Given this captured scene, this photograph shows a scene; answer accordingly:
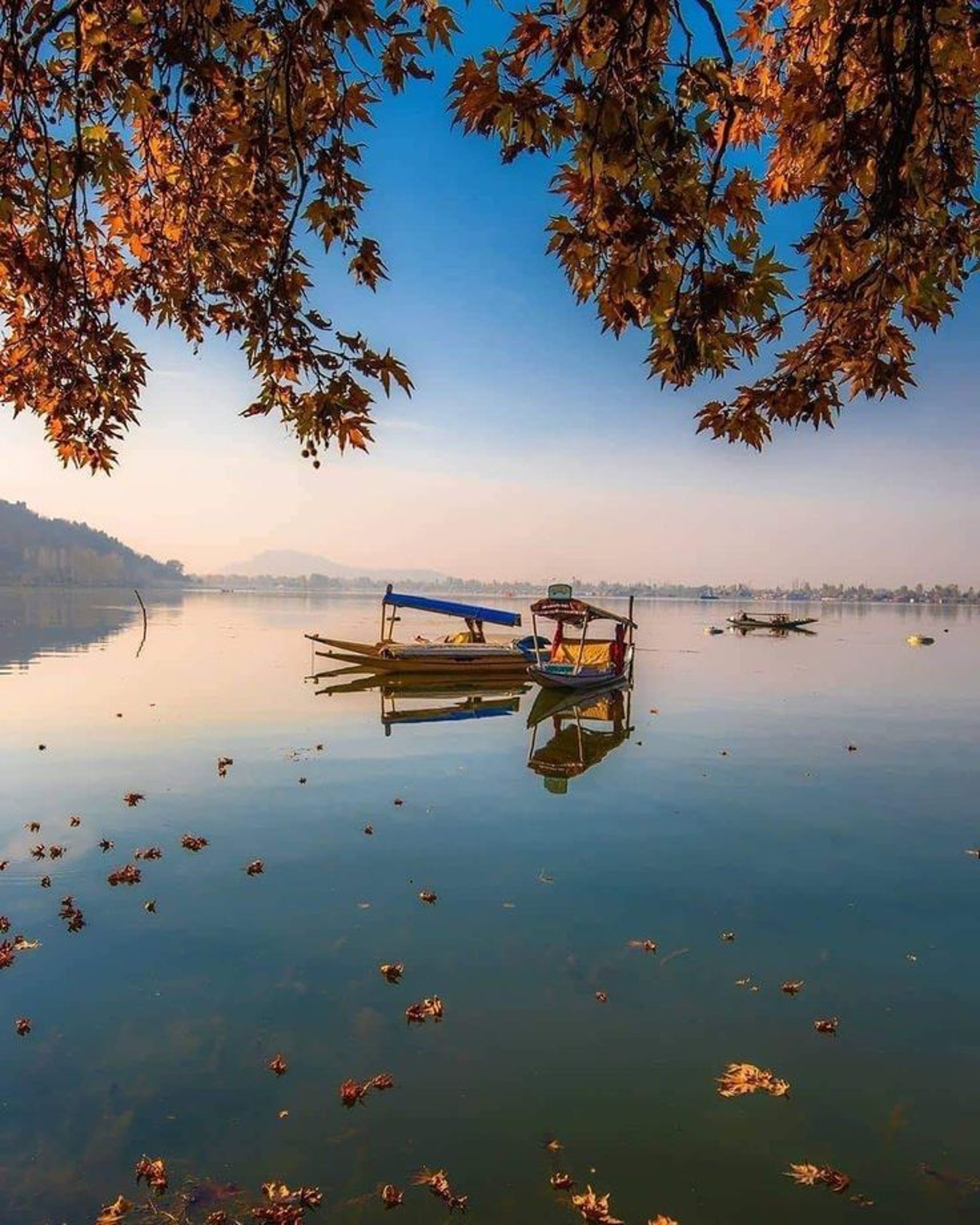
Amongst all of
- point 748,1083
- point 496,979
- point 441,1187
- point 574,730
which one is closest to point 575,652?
point 574,730

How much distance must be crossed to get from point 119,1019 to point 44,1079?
1158 mm

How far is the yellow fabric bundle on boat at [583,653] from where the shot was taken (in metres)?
41.2

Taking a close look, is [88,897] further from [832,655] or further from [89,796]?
[832,655]

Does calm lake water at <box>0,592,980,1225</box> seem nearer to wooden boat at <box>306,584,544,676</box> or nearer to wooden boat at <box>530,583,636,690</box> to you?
wooden boat at <box>530,583,636,690</box>

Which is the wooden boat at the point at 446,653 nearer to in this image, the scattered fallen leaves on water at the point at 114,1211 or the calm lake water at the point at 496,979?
the calm lake water at the point at 496,979

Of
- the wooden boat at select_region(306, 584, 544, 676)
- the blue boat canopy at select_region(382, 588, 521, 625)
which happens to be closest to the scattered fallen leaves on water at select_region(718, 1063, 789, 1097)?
the wooden boat at select_region(306, 584, 544, 676)

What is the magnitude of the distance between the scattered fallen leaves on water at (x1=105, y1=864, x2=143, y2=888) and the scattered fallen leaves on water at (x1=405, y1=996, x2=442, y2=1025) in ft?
21.3

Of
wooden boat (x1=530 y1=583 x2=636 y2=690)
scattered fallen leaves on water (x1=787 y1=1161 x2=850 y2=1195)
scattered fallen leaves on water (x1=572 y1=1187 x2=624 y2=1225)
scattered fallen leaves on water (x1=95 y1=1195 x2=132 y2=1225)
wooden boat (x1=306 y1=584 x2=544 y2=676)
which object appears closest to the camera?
scattered fallen leaves on water (x1=95 y1=1195 x2=132 y2=1225)

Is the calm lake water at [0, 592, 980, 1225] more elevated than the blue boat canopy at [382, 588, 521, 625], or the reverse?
the blue boat canopy at [382, 588, 521, 625]

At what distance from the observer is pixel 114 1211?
5.95m

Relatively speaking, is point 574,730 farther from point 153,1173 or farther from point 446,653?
point 153,1173

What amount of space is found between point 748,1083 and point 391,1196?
12.7ft

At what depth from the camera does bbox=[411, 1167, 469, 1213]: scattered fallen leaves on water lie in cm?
619

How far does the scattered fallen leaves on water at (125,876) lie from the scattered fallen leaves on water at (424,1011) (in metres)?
6.49
